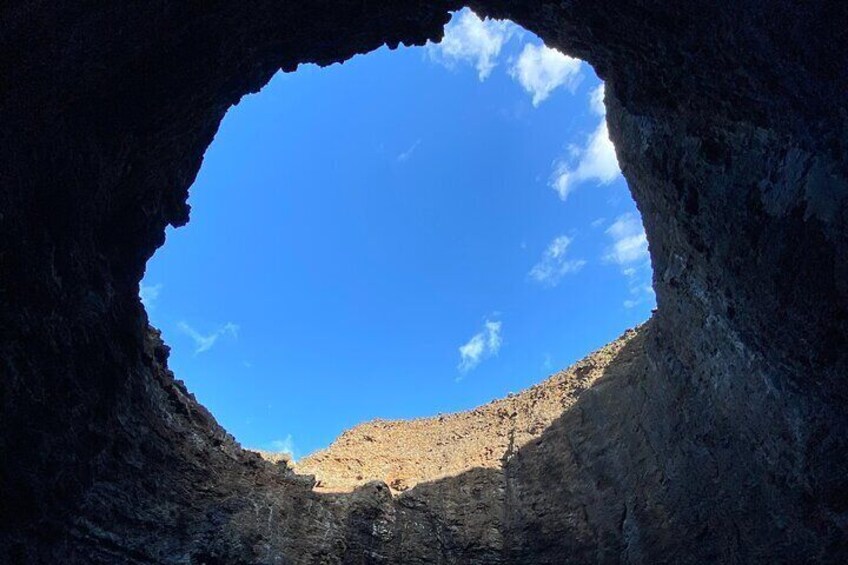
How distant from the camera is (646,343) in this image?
1385cm

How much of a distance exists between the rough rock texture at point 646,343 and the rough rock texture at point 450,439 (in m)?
3.39

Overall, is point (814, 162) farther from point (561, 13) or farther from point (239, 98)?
point (239, 98)

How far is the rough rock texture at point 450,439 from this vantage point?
17141 millimetres

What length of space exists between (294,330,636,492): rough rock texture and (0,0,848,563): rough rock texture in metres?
3.39

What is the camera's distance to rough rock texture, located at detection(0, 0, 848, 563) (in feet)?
23.5

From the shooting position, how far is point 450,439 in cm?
2086

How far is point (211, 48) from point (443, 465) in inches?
528

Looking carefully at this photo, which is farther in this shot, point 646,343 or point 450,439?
point 450,439

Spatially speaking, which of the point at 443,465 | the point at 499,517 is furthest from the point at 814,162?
the point at 443,465

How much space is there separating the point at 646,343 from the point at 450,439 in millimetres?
9173

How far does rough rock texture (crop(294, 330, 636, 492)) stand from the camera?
→ 1714 centimetres

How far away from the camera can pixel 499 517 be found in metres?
14.1

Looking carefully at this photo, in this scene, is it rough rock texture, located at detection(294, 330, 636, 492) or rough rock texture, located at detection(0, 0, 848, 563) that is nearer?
rough rock texture, located at detection(0, 0, 848, 563)

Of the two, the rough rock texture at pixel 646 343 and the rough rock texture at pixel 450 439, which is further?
the rough rock texture at pixel 450 439
